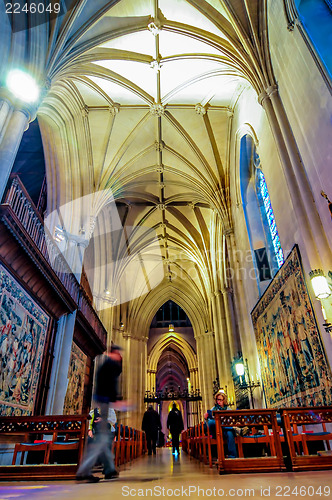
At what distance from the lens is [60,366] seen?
7.28 meters

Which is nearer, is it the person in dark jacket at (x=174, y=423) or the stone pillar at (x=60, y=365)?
the stone pillar at (x=60, y=365)

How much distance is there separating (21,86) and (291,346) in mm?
7114

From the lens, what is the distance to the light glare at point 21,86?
6.18 metres

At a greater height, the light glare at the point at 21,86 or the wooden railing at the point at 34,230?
the light glare at the point at 21,86

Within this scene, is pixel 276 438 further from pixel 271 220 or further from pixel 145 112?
pixel 145 112

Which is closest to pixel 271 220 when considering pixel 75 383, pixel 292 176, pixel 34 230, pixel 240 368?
pixel 292 176

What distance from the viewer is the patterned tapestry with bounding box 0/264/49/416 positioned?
513 cm

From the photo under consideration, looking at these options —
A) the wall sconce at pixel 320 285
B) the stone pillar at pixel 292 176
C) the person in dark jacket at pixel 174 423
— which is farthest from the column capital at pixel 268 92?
the person in dark jacket at pixel 174 423

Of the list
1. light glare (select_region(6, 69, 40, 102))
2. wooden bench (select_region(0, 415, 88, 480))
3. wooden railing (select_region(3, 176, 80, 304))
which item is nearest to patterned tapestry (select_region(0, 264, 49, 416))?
wooden railing (select_region(3, 176, 80, 304))

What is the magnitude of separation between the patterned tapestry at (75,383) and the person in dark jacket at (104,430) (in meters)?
5.53

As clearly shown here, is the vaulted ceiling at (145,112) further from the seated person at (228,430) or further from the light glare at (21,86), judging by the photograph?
the seated person at (228,430)

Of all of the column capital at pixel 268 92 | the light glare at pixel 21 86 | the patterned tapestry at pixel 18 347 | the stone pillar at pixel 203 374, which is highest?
the column capital at pixel 268 92

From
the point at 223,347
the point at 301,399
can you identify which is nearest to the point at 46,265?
the point at 301,399
